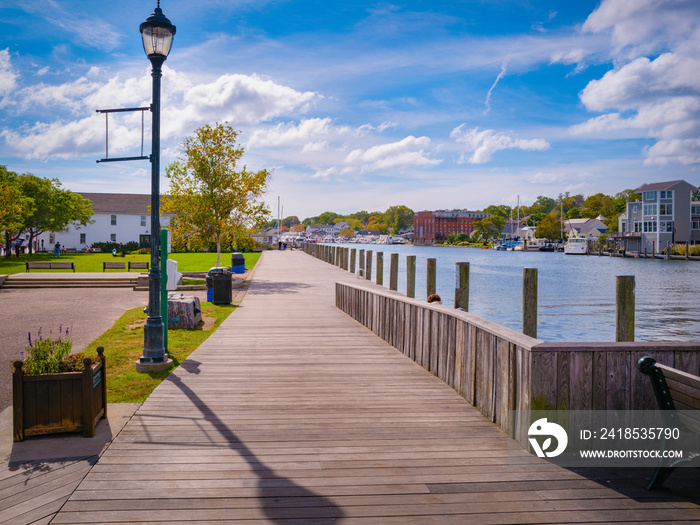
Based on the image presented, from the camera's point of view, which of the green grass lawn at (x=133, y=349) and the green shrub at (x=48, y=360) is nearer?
the green shrub at (x=48, y=360)

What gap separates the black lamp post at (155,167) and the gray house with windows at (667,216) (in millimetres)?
83769

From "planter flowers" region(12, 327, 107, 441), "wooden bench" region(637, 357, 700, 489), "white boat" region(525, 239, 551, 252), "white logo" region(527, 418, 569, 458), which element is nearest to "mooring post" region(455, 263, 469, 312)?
"white logo" region(527, 418, 569, 458)

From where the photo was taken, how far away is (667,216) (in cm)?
7806

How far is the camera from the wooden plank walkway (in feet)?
11.5

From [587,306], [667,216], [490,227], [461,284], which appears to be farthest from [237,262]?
[490,227]

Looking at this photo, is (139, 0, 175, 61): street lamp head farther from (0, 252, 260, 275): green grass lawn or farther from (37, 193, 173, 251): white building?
(37, 193, 173, 251): white building

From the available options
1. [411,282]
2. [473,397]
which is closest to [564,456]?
[473,397]

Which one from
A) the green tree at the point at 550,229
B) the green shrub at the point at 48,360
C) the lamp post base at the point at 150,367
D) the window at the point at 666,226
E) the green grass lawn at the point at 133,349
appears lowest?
the green grass lawn at the point at 133,349

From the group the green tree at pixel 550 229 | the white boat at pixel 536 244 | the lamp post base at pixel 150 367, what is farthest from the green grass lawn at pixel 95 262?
the green tree at pixel 550 229

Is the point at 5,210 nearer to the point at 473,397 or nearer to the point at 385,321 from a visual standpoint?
the point at 385,321

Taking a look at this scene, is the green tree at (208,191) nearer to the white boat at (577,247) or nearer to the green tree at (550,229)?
the white boat at (577,247)

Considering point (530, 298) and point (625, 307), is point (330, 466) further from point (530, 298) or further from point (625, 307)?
point (530, 298)

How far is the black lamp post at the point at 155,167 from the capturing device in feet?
23.9

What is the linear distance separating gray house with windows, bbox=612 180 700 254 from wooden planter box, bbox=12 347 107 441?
3396 inches
